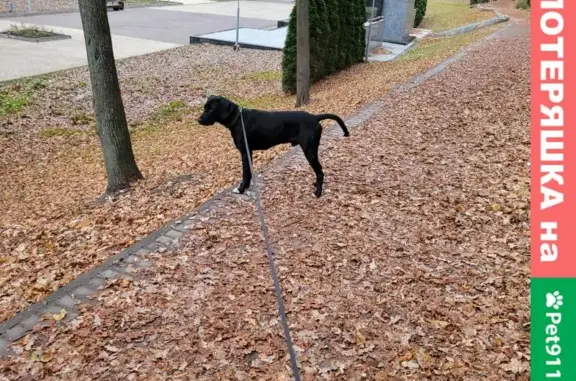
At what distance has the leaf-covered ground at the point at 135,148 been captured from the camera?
5.37 m

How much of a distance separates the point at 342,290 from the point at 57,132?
8.88 meters

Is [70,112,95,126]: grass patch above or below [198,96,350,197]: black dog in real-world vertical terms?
below

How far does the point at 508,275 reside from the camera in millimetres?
4398

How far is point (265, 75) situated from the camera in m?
16.3

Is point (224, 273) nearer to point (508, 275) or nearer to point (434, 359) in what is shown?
point (434, 359)

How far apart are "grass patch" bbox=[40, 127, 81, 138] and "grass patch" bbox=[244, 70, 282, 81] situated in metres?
6.18

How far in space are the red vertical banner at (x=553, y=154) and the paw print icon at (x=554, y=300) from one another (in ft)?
0.30

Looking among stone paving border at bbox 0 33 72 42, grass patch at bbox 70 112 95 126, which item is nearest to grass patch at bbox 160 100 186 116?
grass patch at bbox 70 112 95 126

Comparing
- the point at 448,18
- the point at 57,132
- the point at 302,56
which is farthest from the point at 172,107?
the point at 448,18

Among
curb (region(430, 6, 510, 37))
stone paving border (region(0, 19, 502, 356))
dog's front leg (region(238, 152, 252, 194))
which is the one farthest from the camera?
curb (region(430, 6, 510, 37))

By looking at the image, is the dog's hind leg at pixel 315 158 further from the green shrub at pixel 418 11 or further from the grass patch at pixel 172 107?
the green shrub at pixel 418 11

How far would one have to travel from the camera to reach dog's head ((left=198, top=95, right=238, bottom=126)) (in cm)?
521

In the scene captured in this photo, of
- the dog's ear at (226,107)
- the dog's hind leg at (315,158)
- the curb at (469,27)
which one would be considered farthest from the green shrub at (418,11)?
the dog's ear at (226,107)

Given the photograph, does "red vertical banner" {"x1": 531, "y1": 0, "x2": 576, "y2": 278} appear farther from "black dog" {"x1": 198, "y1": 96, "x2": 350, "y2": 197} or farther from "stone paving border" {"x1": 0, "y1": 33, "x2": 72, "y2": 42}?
"stone paving border" {"x1": 0, "y1": 33, "x2": 72, "y2": 42}
